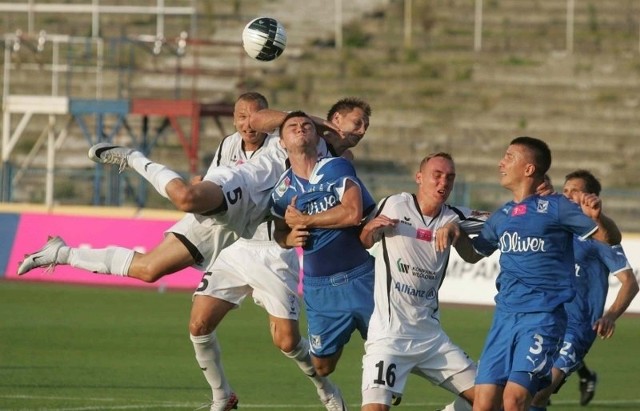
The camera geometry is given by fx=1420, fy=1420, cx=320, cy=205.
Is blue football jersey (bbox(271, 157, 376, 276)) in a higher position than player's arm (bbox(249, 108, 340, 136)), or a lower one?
lower

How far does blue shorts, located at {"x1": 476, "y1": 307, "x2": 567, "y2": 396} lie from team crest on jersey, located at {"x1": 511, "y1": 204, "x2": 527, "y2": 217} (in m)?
0.67

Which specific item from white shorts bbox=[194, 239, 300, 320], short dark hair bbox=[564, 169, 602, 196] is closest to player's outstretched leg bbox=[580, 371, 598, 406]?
white shorts bbox=[194, 239, 300, 320]

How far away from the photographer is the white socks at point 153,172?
1033cm

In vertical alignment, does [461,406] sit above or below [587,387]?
above

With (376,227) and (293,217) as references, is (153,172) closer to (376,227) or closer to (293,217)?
(293,217)

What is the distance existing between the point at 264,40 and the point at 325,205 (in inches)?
85.7

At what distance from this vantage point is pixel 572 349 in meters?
10.8

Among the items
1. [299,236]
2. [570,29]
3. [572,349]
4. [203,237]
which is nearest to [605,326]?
[572,349]

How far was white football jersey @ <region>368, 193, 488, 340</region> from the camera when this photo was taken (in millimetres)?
9742

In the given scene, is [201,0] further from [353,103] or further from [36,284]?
[353,103]

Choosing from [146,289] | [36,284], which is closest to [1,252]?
[36,284]

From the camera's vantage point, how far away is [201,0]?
39938mm

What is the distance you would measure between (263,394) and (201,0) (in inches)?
1097

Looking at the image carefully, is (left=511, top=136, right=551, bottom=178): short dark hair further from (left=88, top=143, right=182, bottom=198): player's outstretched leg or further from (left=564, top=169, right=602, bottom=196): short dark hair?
(left=88, top=143, right=182, bottom=198): player's outstretched leg
